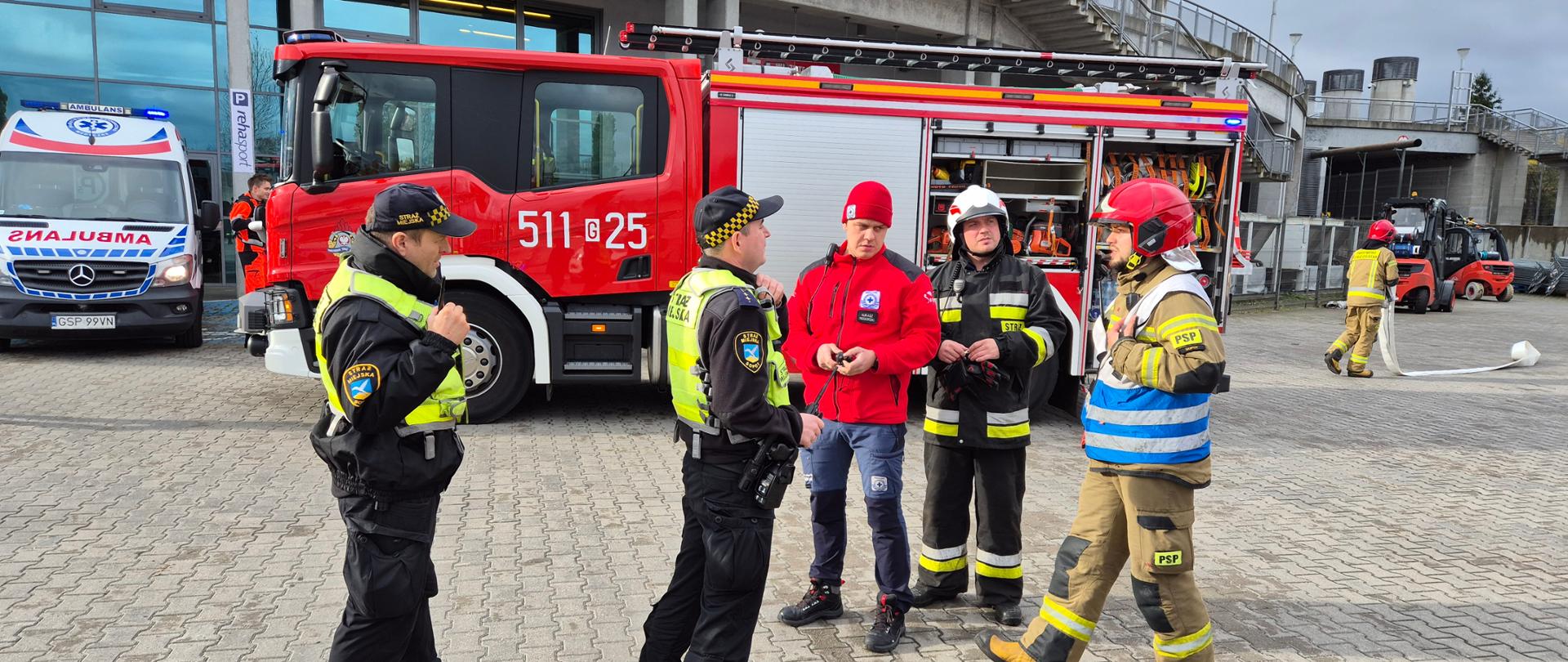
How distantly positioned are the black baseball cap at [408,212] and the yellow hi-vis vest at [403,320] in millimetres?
150

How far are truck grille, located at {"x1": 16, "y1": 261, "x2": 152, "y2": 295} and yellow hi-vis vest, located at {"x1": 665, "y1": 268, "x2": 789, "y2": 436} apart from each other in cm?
957

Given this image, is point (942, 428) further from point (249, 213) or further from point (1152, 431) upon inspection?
point (249, 213)

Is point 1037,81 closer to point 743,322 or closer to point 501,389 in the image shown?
point 501,389

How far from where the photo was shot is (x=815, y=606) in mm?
3793

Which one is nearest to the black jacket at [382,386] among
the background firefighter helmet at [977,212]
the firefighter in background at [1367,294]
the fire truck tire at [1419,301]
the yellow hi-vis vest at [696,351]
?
the yellow hi-vis vest at [696,351]

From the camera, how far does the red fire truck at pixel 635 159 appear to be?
669cm

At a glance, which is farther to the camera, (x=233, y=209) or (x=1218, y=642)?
(x=233, y=209)

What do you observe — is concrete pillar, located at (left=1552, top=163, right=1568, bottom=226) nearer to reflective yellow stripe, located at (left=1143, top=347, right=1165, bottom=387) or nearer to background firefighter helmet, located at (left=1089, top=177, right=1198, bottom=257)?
background firefighter helmet, located at (left=1089, top=177, right=1198, bottom=257)

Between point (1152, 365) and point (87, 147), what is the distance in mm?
12077

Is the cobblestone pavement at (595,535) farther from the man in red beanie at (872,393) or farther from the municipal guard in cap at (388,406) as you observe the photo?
the municipal guard in cap at (388,406)

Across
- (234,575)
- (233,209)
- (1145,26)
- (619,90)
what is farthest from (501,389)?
(1145,26)

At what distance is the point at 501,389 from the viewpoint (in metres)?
7.11

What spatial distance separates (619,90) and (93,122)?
7673 mm

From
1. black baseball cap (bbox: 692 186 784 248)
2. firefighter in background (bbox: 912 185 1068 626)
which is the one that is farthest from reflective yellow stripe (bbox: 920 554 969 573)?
black baseball cap (bbox: 692 186 784 248)
